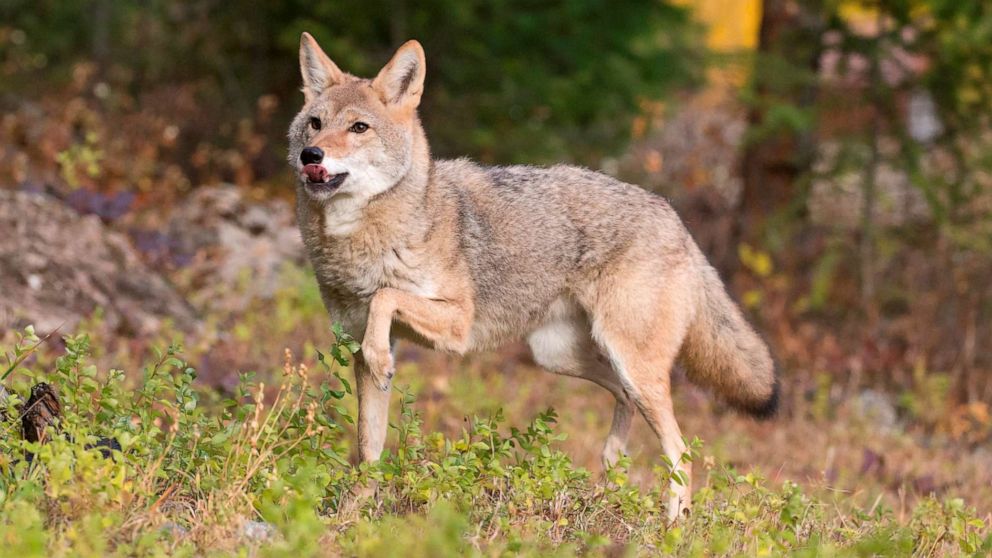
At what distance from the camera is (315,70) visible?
6.17 m

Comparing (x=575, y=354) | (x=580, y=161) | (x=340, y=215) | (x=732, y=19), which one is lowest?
(x=732, y=19)

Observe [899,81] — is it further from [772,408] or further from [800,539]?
[800,539]

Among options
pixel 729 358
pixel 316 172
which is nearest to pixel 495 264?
pixel 316 172

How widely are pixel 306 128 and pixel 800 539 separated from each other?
9.98ft

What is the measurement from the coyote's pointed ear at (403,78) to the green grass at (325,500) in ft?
4.82

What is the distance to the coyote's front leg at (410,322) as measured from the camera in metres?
5.46

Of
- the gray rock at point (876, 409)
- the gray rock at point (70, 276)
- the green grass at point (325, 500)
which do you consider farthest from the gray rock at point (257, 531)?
the gray rock at point (876, 409)

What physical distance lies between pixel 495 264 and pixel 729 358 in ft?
4.89

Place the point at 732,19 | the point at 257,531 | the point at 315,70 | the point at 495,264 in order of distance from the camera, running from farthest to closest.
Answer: the point at 732,19 → the point at 495,264 → the point at 315,70 → the point at 257,531

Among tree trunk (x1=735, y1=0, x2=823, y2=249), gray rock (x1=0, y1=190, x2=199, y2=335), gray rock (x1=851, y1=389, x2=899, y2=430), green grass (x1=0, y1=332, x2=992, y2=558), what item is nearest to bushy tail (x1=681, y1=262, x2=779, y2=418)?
green grass (x1=0, y1=332, x2=992, y2=558)

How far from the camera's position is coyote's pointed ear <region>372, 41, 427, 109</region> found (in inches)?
236

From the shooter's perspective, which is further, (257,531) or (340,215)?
(340,215)

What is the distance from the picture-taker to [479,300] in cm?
620

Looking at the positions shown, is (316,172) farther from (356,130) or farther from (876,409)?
(876,409)
